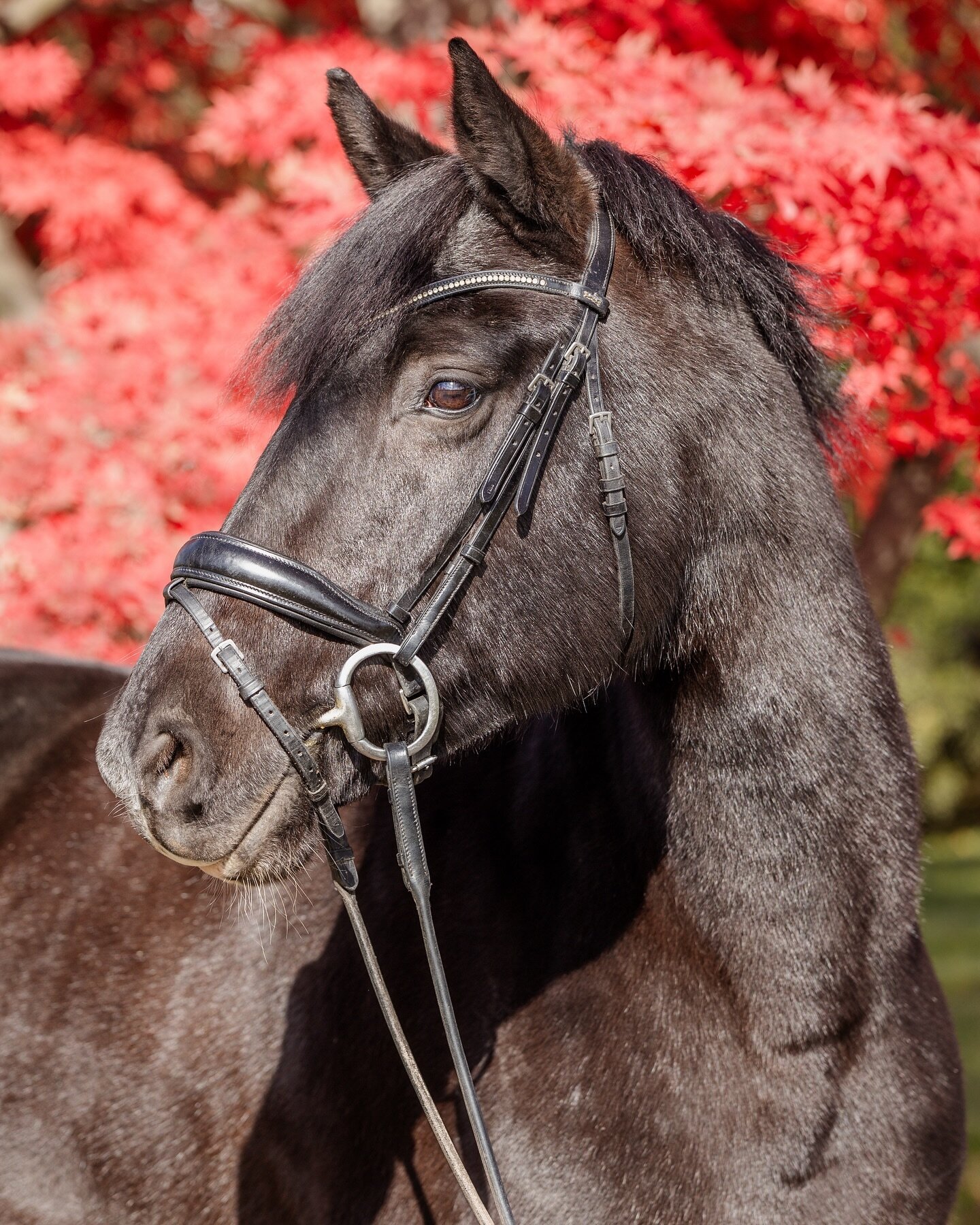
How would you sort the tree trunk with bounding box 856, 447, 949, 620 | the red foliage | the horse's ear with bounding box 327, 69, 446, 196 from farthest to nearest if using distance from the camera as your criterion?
the tree trunk with bounding box 856, 447, 949, 620, the red foliage, the horse's ear with bounding box 327, 69, 446, 196

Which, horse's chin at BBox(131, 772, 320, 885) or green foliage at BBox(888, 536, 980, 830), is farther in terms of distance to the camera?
green foliage at BBox(888, 536, 980, 830)

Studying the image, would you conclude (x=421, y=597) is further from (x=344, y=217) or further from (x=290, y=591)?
(x=344, y=217)

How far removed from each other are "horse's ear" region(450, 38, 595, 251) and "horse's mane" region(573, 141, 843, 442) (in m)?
0.09

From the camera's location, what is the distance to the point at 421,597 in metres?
2.02

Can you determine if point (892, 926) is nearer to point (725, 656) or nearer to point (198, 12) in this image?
point (725, 656)

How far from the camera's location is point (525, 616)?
6.91ft

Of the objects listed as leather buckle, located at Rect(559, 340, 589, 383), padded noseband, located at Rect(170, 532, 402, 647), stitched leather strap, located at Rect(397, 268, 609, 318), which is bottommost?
padded noseband, located at Rect(170, 532, 402, 647)

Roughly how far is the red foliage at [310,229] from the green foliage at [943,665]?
8.41 meters

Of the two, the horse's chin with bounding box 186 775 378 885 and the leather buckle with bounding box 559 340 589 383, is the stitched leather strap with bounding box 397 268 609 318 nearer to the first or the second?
the leather buckle with bounding box 559 340 589 383

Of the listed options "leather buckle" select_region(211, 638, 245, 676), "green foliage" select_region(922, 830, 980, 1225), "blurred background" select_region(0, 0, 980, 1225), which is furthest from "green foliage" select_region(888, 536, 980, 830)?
"leather buckle" select_region(211, 638, 245, 676)

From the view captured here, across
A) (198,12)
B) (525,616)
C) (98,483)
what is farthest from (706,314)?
(198,12)

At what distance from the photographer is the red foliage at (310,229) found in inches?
144

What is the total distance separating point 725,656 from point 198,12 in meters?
7.31

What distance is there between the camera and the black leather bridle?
6.42 ft
